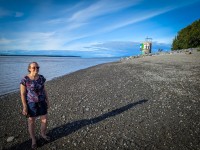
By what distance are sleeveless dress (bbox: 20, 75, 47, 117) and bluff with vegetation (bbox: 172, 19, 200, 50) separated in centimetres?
7604

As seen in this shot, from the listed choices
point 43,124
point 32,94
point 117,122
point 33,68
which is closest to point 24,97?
point 32,94

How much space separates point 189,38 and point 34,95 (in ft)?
261

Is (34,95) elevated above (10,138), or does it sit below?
above

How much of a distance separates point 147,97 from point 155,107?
76.9 inches

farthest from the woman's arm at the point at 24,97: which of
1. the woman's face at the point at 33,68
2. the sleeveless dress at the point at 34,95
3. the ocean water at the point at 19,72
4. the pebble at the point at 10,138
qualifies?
the ocean water at the point at 19,72

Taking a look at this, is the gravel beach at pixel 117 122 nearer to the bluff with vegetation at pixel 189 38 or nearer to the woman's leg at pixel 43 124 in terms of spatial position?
the woman's leg at pixel 43 124

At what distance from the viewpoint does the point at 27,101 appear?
6.15m

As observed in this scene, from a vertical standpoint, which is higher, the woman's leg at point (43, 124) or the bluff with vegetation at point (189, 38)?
the bluff with vegetation at point (189, 38)

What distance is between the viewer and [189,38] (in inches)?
2827

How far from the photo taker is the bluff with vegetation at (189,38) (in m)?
69.1

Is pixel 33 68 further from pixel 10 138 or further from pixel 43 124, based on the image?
pixel 10 138

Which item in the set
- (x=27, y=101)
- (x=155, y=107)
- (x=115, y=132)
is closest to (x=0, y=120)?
(x=27, y=101)

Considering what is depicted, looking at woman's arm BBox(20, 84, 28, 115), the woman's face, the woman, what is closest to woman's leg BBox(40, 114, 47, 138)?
the woman

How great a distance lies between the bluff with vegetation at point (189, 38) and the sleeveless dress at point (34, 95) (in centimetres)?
7604
